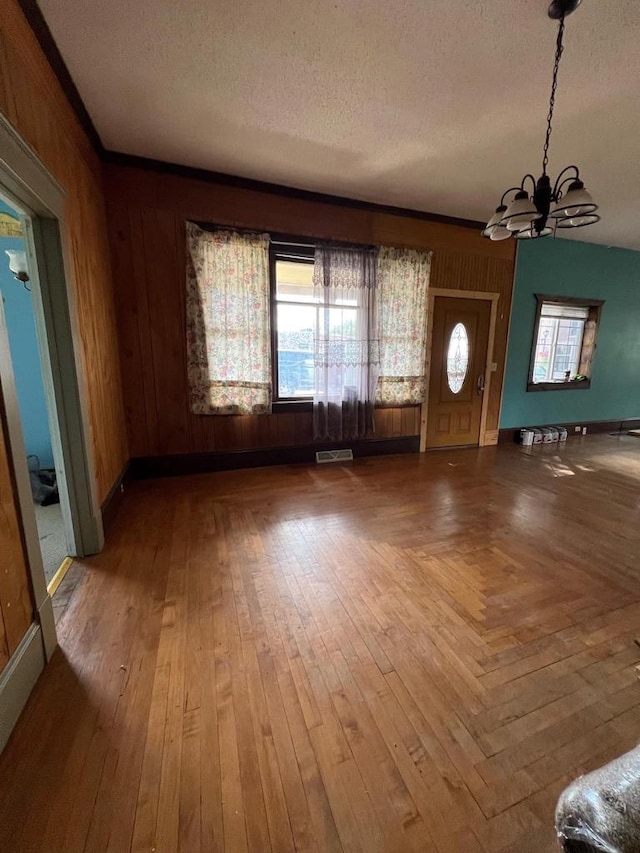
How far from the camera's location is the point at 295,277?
12.3 ft

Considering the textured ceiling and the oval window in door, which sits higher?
the textured ceiling

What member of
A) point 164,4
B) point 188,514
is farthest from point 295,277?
point 188,514

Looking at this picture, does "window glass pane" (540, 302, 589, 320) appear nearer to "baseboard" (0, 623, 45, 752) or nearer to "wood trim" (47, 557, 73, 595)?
"wood trim" (47, 557, 73, 595)

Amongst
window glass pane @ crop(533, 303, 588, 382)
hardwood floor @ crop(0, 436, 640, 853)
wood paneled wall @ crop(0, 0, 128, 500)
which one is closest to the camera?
hardwood floor @ crop(0, 436, 640, 853)

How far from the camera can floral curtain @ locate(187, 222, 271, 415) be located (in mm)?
3311

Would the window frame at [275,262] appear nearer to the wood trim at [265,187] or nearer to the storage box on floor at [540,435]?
the wood trim at [265,187]

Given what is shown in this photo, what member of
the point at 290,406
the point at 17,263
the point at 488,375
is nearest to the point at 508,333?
the point at 488,375

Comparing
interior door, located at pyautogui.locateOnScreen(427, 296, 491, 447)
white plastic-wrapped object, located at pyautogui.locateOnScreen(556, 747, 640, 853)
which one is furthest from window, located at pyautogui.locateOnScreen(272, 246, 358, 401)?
white plastic-wrapped object, located at pyautogui.locateOnScreen(556, 747, 640, 853)

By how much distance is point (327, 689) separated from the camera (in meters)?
1.36

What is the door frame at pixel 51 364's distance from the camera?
53.6 inches

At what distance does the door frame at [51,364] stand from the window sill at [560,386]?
Answer: 18.3 ft

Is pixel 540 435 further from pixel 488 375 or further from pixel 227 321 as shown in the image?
pixel 227 321

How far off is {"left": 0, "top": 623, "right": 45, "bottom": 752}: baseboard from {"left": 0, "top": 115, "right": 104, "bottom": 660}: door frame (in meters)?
0.06

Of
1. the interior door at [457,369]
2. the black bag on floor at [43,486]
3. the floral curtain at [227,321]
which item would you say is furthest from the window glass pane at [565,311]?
the black bag on floor at [43,486]
